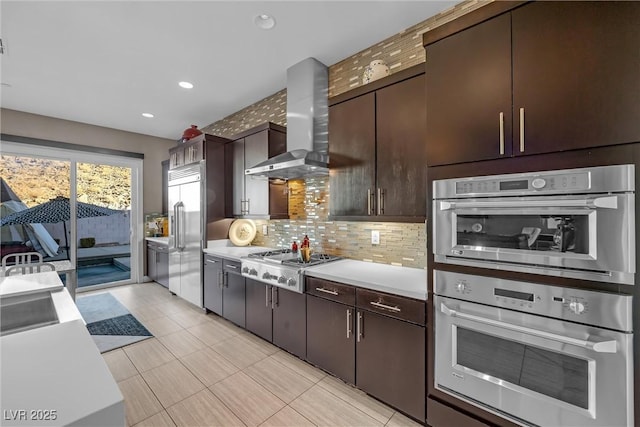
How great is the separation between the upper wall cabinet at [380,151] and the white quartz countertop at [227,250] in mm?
1401

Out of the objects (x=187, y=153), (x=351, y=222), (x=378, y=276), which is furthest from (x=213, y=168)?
(x=378, y=276)

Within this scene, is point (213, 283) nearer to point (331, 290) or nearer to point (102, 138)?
point (331, 290)

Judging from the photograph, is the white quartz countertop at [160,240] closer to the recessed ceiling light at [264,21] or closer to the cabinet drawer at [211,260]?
the cabinet drawer at [211,260]

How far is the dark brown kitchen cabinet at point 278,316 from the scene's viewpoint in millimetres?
2445

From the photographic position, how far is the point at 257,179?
3.38 metres

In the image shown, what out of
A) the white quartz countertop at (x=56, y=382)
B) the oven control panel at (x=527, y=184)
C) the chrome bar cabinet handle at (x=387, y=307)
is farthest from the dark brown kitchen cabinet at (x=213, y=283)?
the oven control panel at (x=527, y=184)

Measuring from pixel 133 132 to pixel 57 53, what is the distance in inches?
107

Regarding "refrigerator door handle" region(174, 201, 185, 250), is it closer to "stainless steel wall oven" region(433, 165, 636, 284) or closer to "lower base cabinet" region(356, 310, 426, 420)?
"lower base cabinet" region(356, 310, 426, 420)

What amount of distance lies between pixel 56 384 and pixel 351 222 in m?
2.38

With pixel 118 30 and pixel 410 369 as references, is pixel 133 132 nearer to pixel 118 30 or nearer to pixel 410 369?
pixel 118 30

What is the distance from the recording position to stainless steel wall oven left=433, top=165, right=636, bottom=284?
3.73 ft

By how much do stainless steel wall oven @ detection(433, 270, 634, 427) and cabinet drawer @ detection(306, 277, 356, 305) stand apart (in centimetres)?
63

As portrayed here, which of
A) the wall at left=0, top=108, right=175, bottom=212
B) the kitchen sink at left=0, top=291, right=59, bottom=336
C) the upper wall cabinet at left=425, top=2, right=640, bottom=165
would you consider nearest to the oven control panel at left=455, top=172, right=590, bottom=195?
the upper wall cabinet at left=425, top=2, right=640, bottom=165

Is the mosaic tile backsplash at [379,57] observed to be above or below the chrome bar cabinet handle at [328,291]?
above
